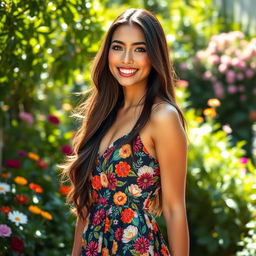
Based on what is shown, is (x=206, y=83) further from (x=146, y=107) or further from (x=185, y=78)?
(x=146, y=107)

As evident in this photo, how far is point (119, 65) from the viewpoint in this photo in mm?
2506

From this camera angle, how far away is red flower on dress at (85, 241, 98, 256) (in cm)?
242

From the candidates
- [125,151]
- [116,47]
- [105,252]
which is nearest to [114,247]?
[105,252]

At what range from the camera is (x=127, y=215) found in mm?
2420

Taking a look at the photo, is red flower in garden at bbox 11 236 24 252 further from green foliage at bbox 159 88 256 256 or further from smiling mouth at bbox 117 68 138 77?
green foliage at bbox 159 88 256 256

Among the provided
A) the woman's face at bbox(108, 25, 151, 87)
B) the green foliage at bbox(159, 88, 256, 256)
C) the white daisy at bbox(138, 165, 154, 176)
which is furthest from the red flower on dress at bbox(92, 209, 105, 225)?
the green foliage at bbox(159, 88, 256, 256)

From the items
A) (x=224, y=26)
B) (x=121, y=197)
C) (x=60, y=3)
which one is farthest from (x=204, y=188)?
(x=224, y=26)

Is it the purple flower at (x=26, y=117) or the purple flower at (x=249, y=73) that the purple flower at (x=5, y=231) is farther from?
the purple flower at (x=249, y=73)

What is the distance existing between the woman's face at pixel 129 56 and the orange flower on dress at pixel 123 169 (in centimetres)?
32

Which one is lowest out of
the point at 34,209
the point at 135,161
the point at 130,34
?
the point at 34,209

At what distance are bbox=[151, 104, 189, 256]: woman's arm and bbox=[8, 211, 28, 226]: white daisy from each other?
3.68ft

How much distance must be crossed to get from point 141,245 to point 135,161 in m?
0.31

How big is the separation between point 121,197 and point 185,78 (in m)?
4.59

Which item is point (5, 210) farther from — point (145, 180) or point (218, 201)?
point (218, 201)
